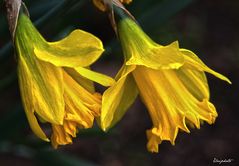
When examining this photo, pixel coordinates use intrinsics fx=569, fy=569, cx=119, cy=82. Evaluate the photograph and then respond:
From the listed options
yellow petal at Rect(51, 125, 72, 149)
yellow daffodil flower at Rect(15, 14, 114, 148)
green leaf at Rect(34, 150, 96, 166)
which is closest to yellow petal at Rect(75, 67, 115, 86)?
yellow daffodil flower at Rect(15, 14, 114, 148)

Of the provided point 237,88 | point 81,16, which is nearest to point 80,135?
point 81,16

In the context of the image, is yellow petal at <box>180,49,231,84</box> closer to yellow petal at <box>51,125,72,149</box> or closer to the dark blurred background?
yellow petal at <box>51,125,72,149</box>

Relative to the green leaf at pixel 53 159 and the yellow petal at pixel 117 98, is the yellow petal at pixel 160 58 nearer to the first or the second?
the yellow petal at pixel 117 98

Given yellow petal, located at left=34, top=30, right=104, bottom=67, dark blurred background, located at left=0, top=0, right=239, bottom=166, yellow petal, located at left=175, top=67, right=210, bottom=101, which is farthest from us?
dark blurred background, located at left=0, top=0, right=239, bottom=166

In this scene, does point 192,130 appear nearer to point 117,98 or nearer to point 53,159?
point 53,159

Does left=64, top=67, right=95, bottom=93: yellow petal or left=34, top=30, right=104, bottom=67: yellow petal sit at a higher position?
left=34, top=30, right=104, bottom=67: yellow petal

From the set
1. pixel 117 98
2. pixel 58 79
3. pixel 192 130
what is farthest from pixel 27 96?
pixel 192 130

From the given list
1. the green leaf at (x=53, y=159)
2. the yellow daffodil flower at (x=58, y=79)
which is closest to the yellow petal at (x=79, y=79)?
the yellow daffodil flower at (x=58, y=79)

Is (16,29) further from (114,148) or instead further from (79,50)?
(114,148)
